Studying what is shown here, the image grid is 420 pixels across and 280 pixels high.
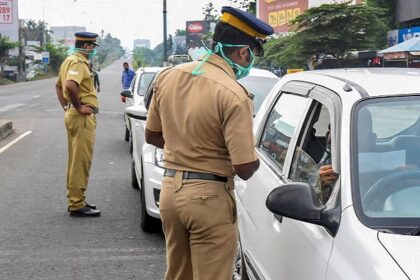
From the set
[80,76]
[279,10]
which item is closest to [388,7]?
[279,10]

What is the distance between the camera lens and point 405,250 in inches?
80.8

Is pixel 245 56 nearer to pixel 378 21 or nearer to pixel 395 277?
pixel 395 277

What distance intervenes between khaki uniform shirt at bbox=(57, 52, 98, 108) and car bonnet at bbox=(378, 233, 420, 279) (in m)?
4.41

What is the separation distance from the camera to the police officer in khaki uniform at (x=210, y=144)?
2.70 meters

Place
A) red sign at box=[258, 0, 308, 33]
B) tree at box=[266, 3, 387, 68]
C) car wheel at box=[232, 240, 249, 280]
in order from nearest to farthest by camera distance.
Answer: car wheel at box=[232, 240, 249, 280]
tree at box=[266, 3, 387, 68]
red sign at box=[258, 0, 308, 33]

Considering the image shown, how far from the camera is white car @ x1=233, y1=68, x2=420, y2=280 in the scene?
2.18m

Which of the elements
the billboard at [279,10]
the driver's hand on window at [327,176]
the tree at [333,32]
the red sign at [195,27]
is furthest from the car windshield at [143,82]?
the red sign at [195,27]

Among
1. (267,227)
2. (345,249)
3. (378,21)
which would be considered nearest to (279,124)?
(267,227)

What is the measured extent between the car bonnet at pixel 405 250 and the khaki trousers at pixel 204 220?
0.86m

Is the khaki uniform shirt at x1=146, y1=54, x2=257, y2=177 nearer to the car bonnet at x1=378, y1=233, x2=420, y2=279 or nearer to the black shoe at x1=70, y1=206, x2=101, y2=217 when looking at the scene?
the car bonnet at x1=378, y1=233, x2=420, y2=279

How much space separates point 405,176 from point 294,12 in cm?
3555

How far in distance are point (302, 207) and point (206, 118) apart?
0.65m

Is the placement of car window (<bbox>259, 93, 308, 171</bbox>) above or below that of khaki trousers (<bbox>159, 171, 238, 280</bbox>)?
above

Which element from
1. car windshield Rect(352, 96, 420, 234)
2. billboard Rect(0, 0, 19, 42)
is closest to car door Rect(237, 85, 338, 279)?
car windshield Rect(352, 96, 420, 234)
